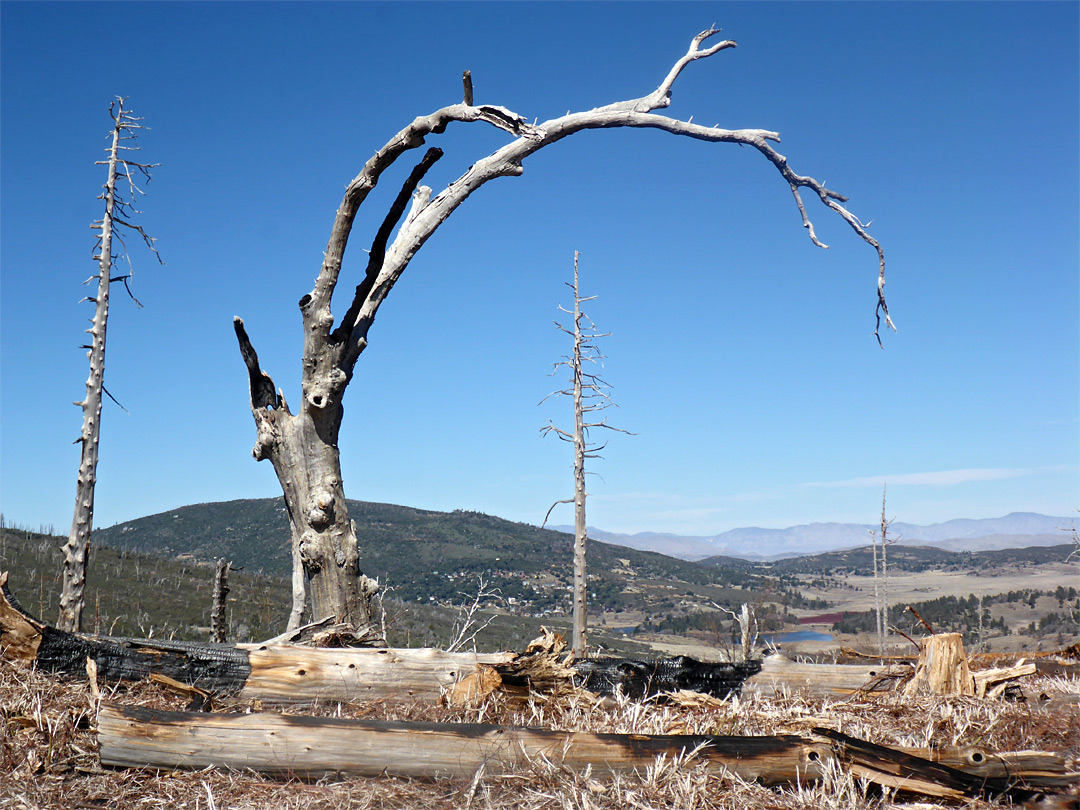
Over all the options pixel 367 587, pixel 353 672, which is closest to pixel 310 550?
pixel 367 587

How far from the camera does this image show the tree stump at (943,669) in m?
5.86

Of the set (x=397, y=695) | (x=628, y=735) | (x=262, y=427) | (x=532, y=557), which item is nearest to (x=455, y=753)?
(x=628, y=735)

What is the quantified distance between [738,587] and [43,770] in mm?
92514

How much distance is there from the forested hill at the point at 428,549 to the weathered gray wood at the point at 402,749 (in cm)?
5697

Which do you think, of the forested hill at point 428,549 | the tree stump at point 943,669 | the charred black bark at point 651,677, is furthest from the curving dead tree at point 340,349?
the forested hill at point 428,549

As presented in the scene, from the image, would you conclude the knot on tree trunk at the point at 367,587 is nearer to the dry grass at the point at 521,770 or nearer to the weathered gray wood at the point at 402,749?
the dry grass at the point at 521,770

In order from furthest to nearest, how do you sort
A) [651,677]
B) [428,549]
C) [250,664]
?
[428,549], [651,677], [250,664]

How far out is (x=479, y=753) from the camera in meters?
3.66

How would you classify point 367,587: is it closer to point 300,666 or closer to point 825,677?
point 300,666

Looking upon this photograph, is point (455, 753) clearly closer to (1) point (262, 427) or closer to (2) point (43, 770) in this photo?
(2) point (43, 770)

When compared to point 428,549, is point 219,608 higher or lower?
higher

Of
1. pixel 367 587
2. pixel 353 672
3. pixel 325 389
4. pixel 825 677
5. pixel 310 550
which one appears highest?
pixel 325 389

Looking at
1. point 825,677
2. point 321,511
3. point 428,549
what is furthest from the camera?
point 428,549

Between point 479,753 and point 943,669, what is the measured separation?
4.22 meters
